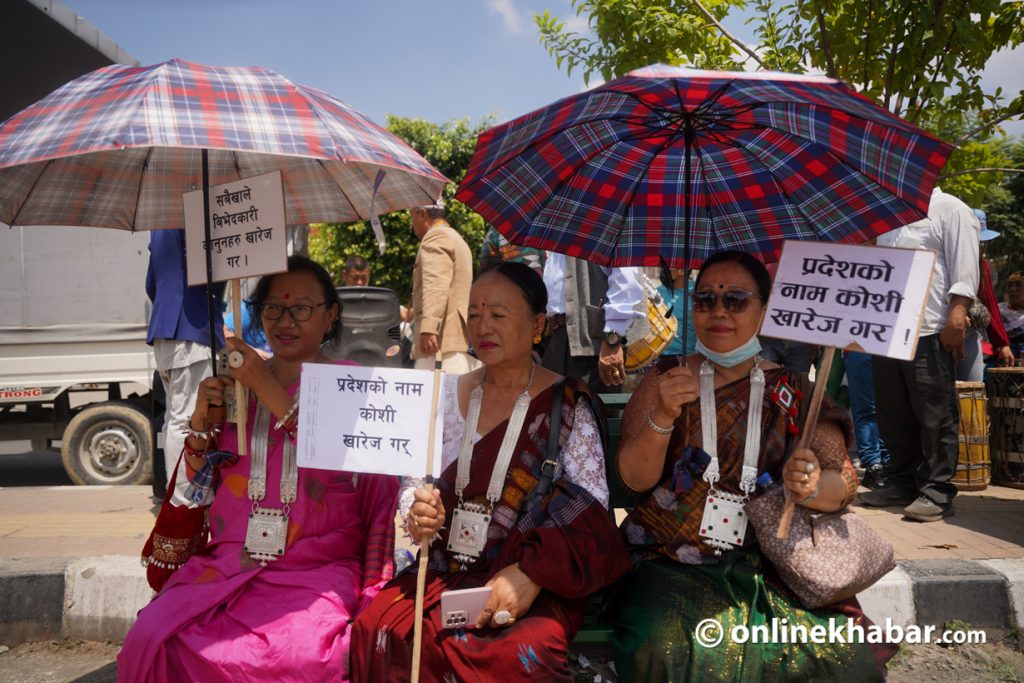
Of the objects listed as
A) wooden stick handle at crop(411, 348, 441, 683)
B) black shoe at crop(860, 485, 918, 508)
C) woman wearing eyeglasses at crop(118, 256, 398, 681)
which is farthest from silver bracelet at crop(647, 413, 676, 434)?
black shoe at crop(860, 485, 918, 508)

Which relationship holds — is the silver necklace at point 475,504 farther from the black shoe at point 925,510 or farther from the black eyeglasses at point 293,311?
the black shoe at point 925,510

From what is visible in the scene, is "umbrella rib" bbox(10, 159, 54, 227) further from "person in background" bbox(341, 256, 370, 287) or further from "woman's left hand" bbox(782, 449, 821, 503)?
"person in background" bbox(341, 256, 370, 287)

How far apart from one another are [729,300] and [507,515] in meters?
1.02

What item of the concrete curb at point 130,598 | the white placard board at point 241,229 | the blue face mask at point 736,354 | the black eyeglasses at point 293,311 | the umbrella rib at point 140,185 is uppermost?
the umbrella rib at point 140,185

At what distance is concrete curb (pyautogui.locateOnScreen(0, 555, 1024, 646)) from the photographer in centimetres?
387

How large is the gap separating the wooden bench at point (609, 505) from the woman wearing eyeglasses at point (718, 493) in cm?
9

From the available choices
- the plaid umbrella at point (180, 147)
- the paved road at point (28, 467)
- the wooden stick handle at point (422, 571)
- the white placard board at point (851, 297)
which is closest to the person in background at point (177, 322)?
the plaid umbrella at point (180, 147)

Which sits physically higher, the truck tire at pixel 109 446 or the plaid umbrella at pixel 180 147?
the plaid umbrella at pixel 180 147

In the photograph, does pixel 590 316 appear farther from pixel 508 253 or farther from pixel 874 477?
pixel 874 477

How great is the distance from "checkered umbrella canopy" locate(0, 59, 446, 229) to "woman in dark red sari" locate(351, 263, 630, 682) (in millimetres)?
589

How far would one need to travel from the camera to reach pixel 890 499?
549 centimetres

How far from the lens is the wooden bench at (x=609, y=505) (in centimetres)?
279

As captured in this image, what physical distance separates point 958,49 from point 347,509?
498cm

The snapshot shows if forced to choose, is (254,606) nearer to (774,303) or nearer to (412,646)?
(412,646)
